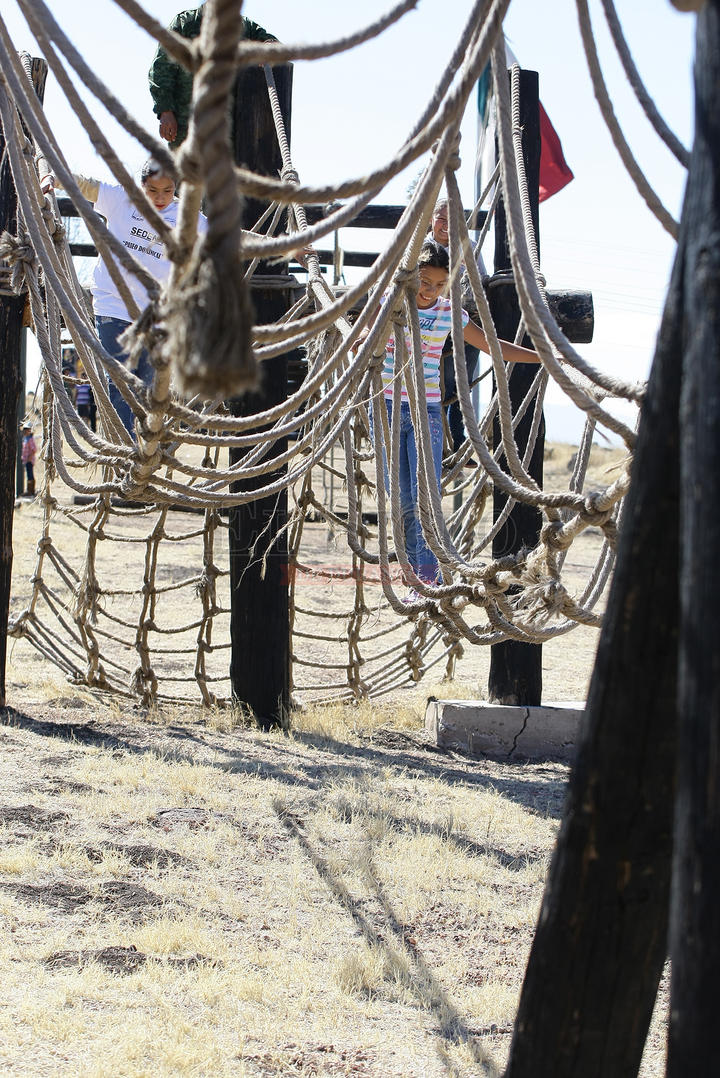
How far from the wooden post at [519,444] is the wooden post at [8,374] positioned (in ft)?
5.52

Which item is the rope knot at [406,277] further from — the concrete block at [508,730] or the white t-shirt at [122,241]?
the concrete block at [508,730]

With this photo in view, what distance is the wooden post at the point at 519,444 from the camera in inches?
150

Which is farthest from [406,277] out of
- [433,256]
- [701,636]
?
[701,636]

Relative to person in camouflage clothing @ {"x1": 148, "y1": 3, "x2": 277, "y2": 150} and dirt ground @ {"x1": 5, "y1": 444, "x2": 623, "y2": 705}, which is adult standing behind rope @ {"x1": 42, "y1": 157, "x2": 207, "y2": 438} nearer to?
person in camouflage clothing @ {"x1": 148, "y1": 3, "x2": 277, "y2": 150}

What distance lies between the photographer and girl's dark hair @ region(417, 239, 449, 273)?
297cm

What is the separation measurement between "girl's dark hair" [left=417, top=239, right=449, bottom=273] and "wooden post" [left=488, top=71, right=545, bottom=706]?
2.47 ft

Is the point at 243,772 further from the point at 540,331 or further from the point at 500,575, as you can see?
the point at 540,331

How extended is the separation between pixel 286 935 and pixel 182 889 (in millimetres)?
326

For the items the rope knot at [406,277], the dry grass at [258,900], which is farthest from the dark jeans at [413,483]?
the rope knot at [406,277]

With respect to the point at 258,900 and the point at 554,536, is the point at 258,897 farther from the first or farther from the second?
the point at 554,536

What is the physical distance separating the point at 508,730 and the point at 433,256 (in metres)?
1.89

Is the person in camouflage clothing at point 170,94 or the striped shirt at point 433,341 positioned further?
the person in camouflage clothing at point 170,94

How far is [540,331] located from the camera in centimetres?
159

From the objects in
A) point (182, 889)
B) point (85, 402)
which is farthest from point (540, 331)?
point (85, 402)
